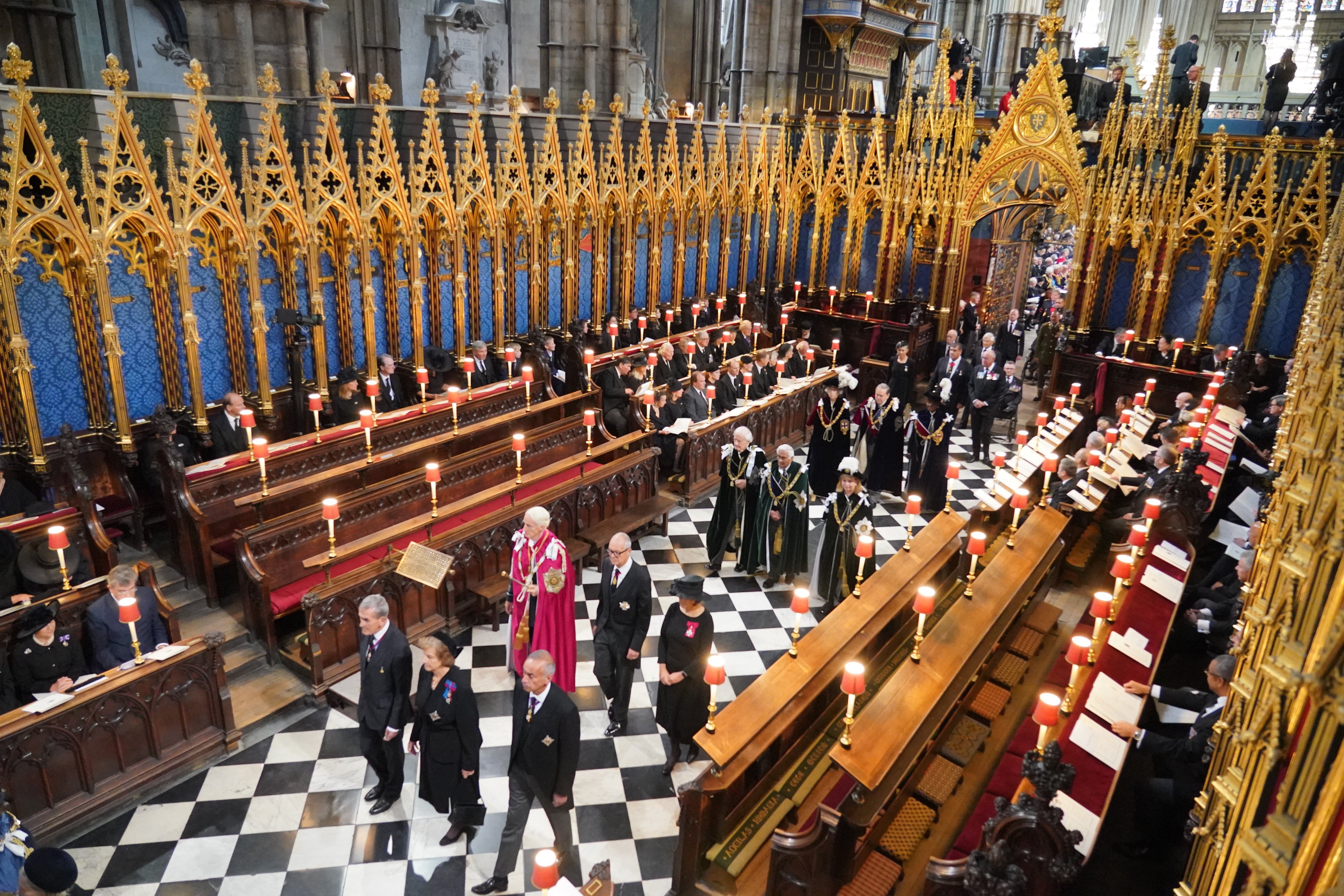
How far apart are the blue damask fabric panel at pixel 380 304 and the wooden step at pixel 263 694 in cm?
598

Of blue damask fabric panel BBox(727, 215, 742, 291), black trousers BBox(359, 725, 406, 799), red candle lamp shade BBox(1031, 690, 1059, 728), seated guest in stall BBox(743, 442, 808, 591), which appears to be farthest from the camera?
blue damask fabric panel BBox(727, 215, 742, 291)

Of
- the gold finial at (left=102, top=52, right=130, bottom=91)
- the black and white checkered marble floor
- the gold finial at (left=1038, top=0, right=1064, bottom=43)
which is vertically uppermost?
the gold finial at (left=1038, top=0, right=1064, bottom=43)

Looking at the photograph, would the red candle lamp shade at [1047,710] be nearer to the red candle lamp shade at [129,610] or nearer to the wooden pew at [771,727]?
the wooden pew at [771,727]

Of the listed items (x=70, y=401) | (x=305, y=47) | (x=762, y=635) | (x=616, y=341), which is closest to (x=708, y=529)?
(x=762, y=635)

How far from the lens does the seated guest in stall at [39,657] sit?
630 cm

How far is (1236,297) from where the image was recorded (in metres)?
16.0

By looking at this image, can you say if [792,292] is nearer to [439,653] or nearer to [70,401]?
[70,401]

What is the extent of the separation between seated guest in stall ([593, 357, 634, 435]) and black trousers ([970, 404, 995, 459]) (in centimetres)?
572

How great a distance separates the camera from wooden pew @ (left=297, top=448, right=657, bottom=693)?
771 cm

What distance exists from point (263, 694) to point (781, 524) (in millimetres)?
5563

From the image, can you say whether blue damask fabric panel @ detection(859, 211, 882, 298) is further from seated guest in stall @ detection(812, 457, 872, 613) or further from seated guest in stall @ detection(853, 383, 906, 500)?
seated guest in stall @ detection(812, 457, 872, 613)

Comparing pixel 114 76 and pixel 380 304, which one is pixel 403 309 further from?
pixel 114 76

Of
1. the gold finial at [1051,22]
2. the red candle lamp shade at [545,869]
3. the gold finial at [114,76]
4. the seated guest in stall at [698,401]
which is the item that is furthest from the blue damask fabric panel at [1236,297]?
the gold finial at [114,76]

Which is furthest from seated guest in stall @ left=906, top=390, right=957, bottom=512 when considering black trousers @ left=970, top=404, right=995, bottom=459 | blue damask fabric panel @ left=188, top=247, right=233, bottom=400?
blue damask fabric panel @ left=188, top=247, right=233, bottom=400
